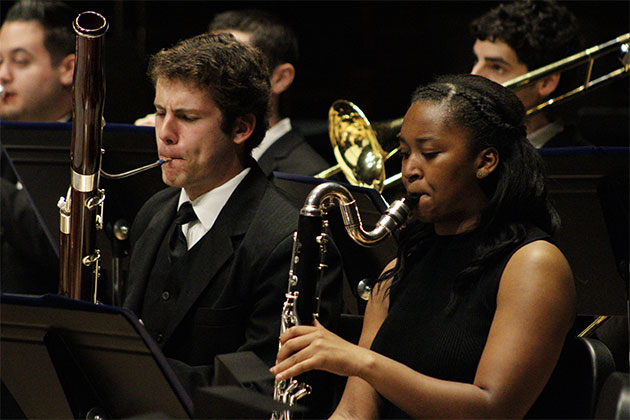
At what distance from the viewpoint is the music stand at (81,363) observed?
1.27 m

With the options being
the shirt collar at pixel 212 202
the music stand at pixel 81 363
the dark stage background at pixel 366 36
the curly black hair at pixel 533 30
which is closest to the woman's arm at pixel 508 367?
the music stand at pixel 81 363

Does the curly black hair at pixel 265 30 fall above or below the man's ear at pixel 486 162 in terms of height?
above

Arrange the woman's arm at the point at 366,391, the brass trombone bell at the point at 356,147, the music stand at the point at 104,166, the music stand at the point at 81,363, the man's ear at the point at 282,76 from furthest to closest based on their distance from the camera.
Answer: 1. the man's ear at the point at 282,76
2. the brass trombone bell at the point at 356,147
3. the music stand at the point at 104,166
4. the woman's arm at the point at 366,391
5. the music stand at the point at 81,363

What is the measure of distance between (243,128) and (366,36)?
2419mm

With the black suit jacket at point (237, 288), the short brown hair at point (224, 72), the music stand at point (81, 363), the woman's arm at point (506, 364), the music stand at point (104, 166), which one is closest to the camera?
the music stand at point (81, 363)

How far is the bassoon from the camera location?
1.60 meters

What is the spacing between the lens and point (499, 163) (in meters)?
1.61

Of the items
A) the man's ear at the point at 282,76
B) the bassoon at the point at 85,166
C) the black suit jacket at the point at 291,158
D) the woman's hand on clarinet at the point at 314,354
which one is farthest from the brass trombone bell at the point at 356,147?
the woman's hand on clarinet at the point at 314,354

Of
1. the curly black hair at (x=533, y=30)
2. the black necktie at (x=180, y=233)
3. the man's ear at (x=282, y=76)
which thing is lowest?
the black necktie at (x=180, y=233)

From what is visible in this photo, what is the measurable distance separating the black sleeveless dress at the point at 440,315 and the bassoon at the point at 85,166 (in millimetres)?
592

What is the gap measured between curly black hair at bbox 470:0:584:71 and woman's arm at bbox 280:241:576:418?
1537mm

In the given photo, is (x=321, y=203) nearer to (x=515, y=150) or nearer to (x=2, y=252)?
(x=515, y=150)

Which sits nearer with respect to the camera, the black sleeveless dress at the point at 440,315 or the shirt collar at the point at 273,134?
the black sleeveless dress at the point at 440,315

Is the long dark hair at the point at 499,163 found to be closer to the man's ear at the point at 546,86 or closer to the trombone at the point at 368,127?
the trombone at the point at 368,127
